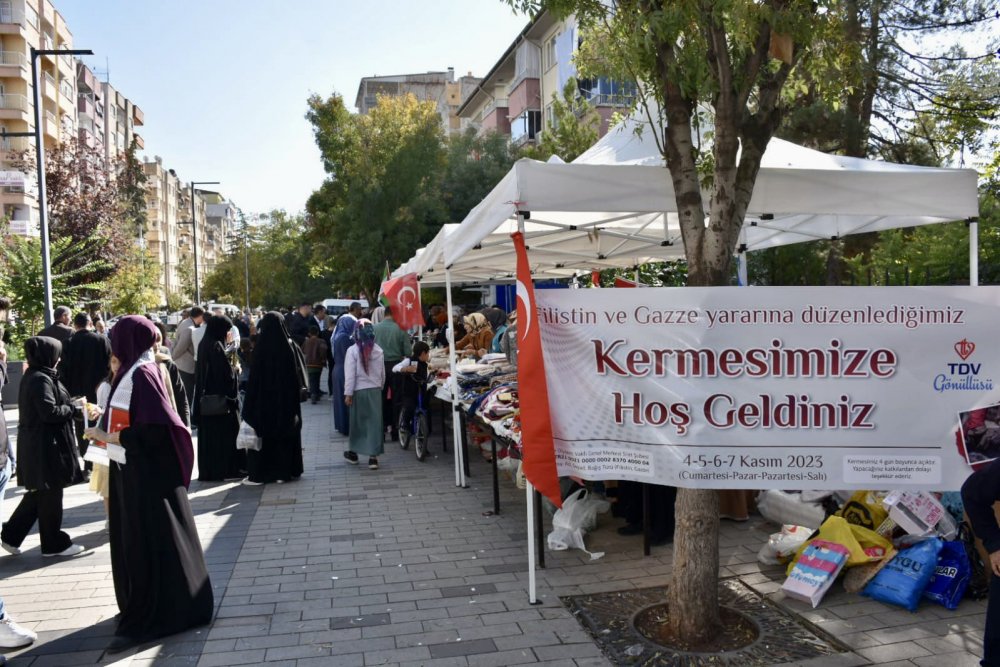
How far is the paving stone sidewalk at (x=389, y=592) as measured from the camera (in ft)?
13.7

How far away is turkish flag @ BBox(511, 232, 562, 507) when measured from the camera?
4.40 meters

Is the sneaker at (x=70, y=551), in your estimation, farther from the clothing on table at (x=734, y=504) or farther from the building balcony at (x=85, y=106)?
the building balcony at (x=85, y=106)

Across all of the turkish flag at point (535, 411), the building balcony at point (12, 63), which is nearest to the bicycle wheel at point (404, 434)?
the turkish flag at point (535, 411)

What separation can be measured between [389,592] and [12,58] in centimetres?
5044

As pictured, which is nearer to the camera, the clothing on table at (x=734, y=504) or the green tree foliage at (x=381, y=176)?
the clothing on table at (x=734, y=504)

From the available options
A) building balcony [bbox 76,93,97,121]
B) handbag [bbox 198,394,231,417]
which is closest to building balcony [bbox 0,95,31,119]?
building balcony [bbox 76,93,97,121]

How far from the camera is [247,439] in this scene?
8.22m

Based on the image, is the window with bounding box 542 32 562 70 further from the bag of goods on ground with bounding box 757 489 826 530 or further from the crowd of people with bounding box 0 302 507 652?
the bag of goods on ground with bounding box 757 489 826 530

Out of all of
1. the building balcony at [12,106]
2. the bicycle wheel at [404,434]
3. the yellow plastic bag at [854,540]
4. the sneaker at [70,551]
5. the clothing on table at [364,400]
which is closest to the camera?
the yellow plastic bag at [854,540]

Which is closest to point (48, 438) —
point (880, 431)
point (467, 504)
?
point (467, 504)

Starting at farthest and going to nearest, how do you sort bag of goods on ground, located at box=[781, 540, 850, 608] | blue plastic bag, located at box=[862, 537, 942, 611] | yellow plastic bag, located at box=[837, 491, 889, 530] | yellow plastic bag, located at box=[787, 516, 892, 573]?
yellow plastic bag, located at box=[837, 491, 889, 530] < yellow plastic bag, located at box=[787, 516, 892, 573] < bag of goods on ground, located at box=[781, 540, 850, 608] < blue plastic bag, located at box=[862, 537, 942, 611]

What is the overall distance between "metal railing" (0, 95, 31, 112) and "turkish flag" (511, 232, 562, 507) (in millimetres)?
51037

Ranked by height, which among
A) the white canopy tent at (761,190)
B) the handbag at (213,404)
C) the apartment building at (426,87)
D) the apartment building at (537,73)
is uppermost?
the apartment building at (426,87)

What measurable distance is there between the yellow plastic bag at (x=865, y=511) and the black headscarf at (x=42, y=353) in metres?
5.73
